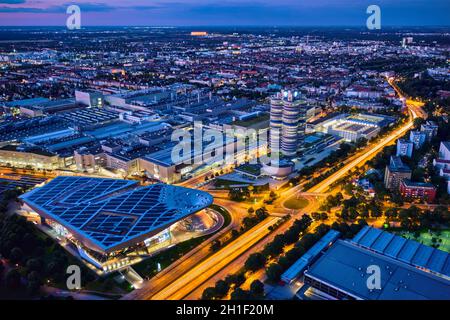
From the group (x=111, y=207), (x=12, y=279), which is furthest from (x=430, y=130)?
(x=12, y=279)

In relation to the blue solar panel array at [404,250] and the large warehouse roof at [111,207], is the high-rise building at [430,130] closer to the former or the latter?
the blue solar panel array at [404,250]

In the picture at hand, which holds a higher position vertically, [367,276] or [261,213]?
[261,213]

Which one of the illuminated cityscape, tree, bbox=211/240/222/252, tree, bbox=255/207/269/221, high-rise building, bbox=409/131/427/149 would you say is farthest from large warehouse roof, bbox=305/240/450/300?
high-rise building, bbox=409/131/427/149

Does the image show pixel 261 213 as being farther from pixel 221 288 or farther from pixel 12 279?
pixel 12 279

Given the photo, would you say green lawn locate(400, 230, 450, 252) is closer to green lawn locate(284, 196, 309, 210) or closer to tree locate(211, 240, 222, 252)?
green lawn locate(284, 196, 309, 210)

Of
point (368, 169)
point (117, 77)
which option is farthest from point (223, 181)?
point (117, 77)

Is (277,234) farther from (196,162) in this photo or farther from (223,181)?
(196,162)
